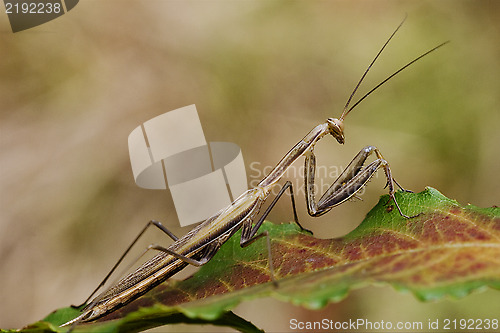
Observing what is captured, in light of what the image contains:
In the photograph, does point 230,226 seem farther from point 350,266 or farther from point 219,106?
point 219,106

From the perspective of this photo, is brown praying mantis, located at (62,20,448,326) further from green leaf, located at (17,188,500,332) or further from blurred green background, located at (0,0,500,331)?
blurred green background, located at (0,0,500,331)

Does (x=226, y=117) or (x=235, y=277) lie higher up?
(x=226, y=117)

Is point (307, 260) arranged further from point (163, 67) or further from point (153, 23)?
point (153, 23)

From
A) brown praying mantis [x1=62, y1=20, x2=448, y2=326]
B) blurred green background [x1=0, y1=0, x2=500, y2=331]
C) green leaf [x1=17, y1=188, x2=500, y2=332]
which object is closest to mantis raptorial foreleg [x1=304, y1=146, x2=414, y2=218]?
brown praying mantis [x1=62, y1=20, x2=448, y2=326]

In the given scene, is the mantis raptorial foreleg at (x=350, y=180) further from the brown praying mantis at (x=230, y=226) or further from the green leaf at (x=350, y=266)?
the green leaf at (x=350, y=266)

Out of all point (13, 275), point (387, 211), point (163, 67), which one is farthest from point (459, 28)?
point (13, 275)

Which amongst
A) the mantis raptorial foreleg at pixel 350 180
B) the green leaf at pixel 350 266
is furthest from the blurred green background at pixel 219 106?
the green leaf at pixel 350 266
